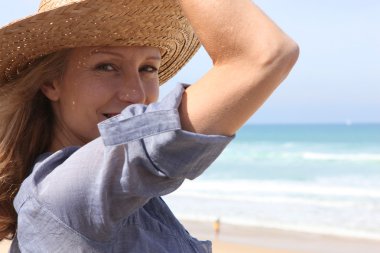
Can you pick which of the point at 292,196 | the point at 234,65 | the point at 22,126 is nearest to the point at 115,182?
the point at 234,65

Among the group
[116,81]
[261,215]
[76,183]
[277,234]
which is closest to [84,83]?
[116,81]

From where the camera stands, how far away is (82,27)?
176 cm

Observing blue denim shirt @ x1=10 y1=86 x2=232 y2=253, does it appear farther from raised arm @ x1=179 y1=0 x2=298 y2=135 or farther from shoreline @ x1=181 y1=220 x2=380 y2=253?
shoreline @ x1=181 y1=220 x2=380 y2=253

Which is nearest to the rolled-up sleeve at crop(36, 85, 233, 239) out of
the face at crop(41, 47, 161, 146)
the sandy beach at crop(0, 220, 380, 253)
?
the face at crop(41, 47, 161, 146)

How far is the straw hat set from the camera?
67.7 inches

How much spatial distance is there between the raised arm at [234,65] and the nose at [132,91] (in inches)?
19.8

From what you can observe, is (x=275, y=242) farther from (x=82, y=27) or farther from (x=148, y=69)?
(x=82, y=27)

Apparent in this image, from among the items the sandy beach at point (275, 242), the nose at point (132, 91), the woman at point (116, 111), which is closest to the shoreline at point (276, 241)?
the sandy beach at point (275, 242)

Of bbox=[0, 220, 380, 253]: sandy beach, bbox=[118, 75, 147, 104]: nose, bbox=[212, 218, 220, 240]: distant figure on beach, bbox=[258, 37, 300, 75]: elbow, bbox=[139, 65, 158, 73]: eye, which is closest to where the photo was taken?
bbox=[258, 37, 300, 75]: elbow

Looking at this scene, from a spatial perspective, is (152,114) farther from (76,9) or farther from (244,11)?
(76,9)

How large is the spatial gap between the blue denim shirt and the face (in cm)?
26

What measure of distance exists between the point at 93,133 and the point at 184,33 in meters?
0.55

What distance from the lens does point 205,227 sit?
1038 centimetres

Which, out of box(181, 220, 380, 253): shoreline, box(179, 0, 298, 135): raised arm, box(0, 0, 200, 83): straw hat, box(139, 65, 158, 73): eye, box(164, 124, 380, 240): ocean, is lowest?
box(181, 220, 380, 253): shoreline
